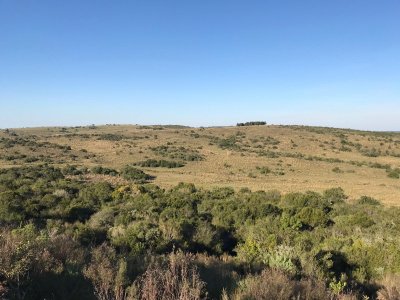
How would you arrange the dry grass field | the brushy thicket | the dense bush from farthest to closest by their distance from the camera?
the dense bush → the dry grass field → the brushy thicket

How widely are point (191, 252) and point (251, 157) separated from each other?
50.9 metres

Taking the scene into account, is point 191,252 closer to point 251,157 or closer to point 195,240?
point 195,240

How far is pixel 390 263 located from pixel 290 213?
9.02 meters

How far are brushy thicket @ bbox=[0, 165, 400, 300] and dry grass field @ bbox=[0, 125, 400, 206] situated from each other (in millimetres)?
14616

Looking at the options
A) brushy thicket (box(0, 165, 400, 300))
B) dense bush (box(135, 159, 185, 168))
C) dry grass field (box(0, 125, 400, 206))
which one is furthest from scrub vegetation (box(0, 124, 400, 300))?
dense bush (box(135, 159, 185, 168))

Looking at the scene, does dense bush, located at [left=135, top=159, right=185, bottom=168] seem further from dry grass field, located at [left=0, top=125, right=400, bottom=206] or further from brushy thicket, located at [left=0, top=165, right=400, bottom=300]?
brushy thicket, located at [left=0, top=165, right=400, bottom=300]

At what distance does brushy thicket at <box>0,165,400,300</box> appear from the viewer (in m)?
5.73

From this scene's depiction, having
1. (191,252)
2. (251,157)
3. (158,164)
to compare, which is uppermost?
(191,252)

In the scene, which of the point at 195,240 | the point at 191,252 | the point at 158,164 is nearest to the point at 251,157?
the point at 158,164

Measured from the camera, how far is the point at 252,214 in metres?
18.0

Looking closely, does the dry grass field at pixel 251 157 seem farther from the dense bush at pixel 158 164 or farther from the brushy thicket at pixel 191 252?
the brushy thicket at pixel 191 252

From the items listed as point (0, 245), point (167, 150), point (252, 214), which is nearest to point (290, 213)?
point (252, 214)

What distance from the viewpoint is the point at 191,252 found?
462 inches

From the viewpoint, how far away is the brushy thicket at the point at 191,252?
225 inches
